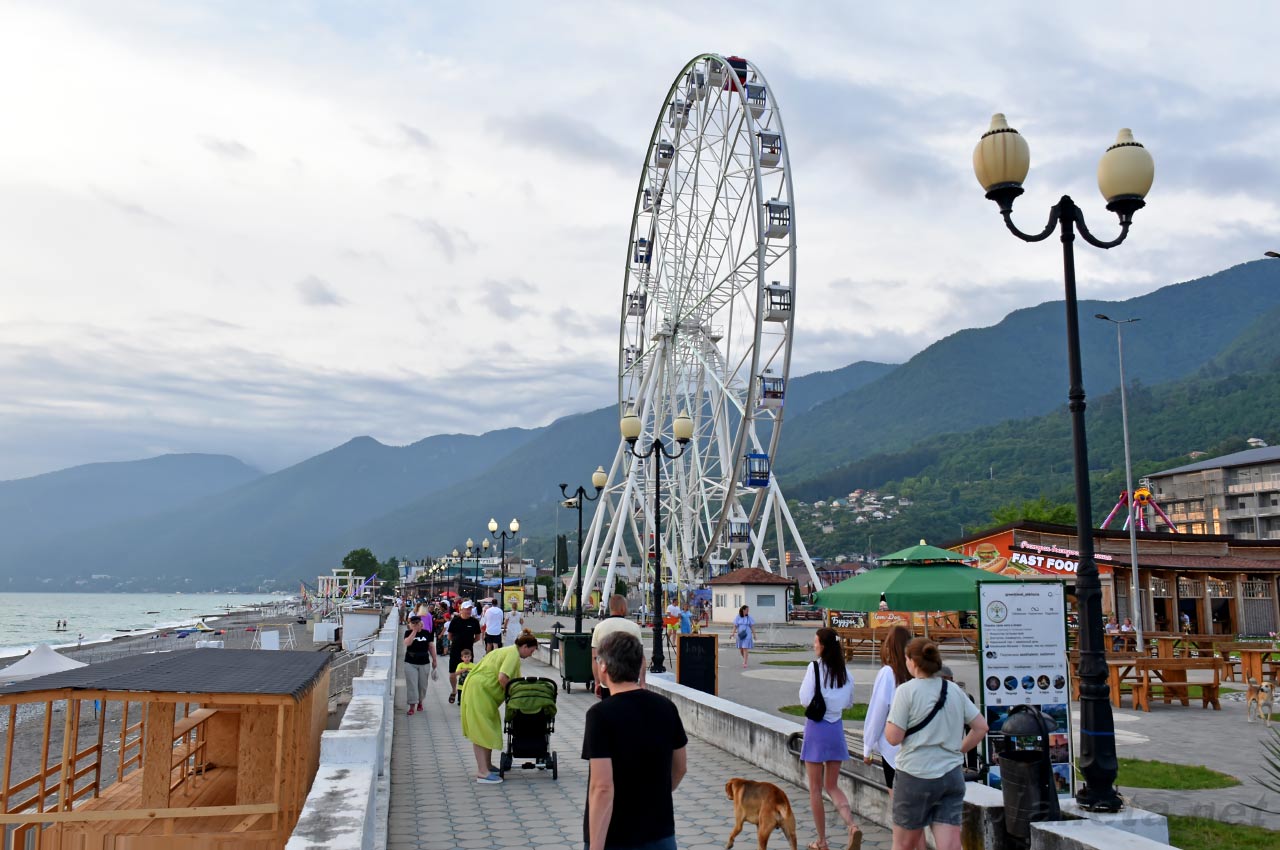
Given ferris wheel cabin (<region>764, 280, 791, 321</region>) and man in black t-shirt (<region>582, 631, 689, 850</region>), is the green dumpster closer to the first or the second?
A: man in black t-shirt (<region>582, 631, 689, 850</region>)

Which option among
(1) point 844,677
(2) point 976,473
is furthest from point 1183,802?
(2) point 976,473

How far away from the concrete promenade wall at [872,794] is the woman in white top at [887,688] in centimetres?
64

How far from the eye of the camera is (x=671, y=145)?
43.6m

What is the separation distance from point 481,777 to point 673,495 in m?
40.3

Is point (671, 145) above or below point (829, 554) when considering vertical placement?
above

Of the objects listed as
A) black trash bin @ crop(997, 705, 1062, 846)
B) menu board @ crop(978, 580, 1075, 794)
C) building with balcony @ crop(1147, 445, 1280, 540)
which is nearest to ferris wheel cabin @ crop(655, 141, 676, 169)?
menu board @ crop(978, 580, 1075, 794)

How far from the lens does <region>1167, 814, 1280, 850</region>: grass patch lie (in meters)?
7.70

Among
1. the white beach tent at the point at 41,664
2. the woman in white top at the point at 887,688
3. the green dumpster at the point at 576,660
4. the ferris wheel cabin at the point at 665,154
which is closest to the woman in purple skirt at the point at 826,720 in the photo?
the woman in white top at the point at 887,688

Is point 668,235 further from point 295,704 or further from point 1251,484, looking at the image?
point 1251,484

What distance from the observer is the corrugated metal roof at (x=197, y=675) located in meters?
6.91

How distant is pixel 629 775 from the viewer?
14.3 feet

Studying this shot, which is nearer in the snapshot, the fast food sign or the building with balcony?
the fast food sign

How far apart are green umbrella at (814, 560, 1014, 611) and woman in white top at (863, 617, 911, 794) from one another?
3.57 meters

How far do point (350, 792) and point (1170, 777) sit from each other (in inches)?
326
